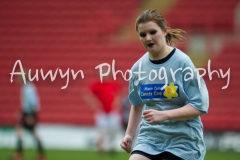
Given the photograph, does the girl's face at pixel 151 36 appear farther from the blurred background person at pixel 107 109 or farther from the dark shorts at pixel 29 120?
the blurred background person at pixel 107 109

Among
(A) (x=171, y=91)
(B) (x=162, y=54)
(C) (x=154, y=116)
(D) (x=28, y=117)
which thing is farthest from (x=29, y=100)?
(C) (x=154, y=116)

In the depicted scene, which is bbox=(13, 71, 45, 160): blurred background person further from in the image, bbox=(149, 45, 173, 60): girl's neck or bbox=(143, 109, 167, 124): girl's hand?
bbox=(143, 109, 167, 124): girl's hand

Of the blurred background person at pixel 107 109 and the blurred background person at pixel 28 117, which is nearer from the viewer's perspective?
the blurred background person at pixel 28 117

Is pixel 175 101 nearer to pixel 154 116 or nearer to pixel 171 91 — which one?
pixel 171 91

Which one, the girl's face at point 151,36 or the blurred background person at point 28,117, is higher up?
the girl's face at point 151,36

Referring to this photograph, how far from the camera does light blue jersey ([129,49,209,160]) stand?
431 centimetres

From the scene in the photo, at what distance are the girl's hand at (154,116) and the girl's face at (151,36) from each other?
1.68 ft

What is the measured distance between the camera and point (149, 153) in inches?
172

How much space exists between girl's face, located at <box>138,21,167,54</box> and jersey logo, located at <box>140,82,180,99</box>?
27 cm

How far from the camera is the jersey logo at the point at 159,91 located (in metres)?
4.34

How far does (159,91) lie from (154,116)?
1.09 ft

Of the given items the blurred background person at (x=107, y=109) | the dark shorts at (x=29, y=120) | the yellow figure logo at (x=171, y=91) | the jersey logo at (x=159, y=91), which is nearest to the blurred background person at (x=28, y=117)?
the dark shorts at (x=29, y=120)

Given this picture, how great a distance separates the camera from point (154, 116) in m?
4.10

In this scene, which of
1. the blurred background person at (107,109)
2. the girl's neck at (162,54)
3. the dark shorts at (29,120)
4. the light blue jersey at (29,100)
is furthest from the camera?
the blurred background person at (107,109)
